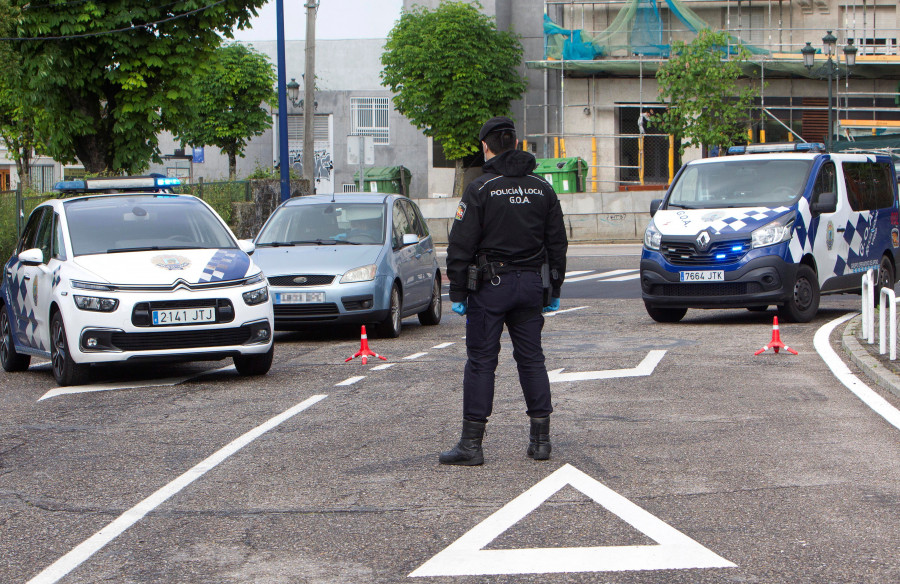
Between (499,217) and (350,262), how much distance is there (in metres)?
7.43

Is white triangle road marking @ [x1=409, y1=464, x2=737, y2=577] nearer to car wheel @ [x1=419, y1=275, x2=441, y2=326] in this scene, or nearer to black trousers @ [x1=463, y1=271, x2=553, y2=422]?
black trousers @ [x1=463, y1=271, x2=553, y2=422]

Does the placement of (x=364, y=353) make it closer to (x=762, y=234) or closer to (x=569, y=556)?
(x=762, y=234)

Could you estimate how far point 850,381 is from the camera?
33.3 ft

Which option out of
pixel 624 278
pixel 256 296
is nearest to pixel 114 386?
pixel 256 296

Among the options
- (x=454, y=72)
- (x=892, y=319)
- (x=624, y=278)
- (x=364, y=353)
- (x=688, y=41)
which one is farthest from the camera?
(x=454, y=72)

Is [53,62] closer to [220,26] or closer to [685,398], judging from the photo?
[220,26]

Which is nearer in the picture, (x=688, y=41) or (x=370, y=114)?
(x=688, y=41)

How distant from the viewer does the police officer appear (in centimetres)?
688

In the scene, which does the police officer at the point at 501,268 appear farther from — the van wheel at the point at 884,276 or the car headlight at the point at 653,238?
the van wheel at the point at 884,276

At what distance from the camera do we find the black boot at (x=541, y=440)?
279 inches

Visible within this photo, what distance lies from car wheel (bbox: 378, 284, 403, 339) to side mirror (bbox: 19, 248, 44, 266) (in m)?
4.17

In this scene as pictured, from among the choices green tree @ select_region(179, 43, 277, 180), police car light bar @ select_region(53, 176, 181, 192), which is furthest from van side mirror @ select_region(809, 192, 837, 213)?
green tree @ select_region(179, 43, 277, 180)

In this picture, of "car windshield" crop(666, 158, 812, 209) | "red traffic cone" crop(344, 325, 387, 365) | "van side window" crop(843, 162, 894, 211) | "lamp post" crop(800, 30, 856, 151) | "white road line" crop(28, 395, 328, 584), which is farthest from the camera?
"lamp post" crop(800, 30, 856, 151)

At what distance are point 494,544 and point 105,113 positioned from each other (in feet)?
65.0
